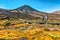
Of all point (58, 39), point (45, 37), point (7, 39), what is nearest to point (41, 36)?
point (45, 37)

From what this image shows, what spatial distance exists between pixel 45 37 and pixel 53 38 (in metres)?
1.33

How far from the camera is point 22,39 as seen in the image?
3119 centimetres

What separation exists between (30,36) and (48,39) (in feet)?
11.9

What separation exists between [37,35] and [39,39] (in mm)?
1651

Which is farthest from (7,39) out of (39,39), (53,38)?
(53,38)

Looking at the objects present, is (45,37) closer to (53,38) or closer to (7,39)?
(53,38)

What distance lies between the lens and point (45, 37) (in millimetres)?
32562

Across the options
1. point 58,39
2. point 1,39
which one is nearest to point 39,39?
point 58,39

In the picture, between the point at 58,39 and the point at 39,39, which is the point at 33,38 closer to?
the point at 39,39

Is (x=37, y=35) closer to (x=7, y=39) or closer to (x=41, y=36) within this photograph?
(x=41, y=36)

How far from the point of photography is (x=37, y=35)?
109ft

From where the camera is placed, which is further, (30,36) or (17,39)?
(30,36)

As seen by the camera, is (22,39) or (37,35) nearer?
(22,39)

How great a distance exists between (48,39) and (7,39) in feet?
21.6
